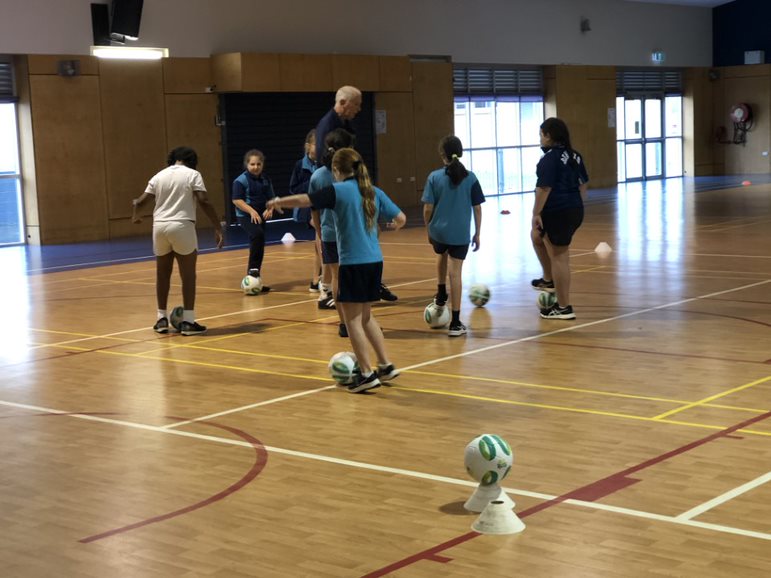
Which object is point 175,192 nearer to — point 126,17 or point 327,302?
point 327,302

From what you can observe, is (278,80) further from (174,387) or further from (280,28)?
(174,387)

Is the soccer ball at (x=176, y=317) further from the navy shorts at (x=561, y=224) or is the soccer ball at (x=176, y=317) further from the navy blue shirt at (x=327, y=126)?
the navy shorts at (x=561, y=224)

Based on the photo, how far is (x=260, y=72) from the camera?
23.3 m

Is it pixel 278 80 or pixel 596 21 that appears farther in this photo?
pixel 596 21

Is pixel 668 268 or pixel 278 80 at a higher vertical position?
pixel 278 80

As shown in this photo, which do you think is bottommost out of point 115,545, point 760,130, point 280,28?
point 115,545

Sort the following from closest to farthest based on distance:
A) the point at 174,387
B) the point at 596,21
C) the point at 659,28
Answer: the point at 174,387 → the point at 596,21 → the point at 659,28

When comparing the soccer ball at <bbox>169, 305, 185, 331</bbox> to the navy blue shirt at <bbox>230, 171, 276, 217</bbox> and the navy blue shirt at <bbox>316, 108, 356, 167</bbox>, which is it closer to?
the navy blue shirt at <bbox>316, 108, 356, 167</bbox>

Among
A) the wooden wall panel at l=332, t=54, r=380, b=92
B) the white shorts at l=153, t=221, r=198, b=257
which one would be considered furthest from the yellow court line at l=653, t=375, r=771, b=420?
the wooden wall panel at l=332, t=54, r=380, b=92

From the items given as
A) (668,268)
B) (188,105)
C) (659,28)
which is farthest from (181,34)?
(659,28)

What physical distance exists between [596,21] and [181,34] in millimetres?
14101

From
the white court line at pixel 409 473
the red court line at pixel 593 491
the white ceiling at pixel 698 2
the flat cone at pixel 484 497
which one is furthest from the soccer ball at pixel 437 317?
the white ceiling at pixel 698 2

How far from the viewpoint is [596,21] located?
3238 centimetres

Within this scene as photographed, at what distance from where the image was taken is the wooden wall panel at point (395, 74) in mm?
26078
